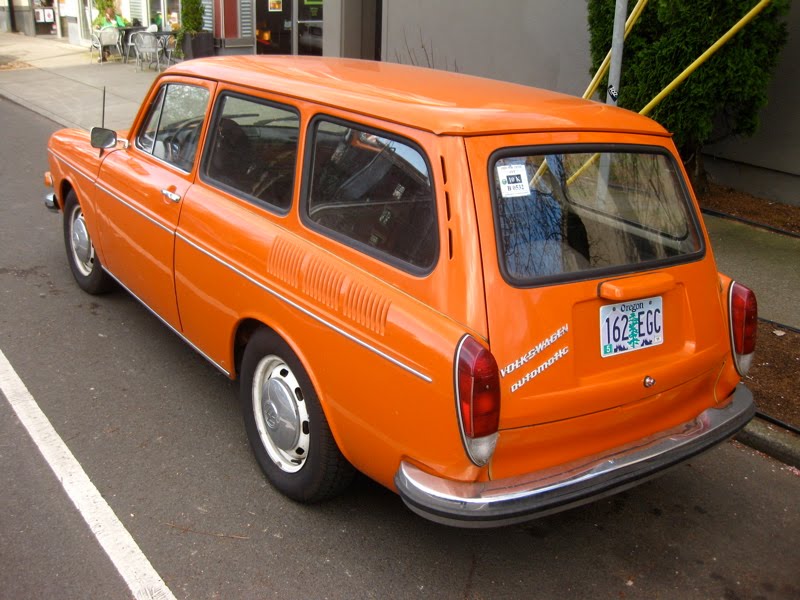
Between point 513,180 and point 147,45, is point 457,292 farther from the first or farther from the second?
point 147,45

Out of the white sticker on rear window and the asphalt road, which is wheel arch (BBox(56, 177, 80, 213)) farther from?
the white sticker on rear window

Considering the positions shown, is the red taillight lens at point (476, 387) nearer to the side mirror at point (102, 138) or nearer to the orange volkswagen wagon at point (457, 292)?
the orange volkswagen wagon at point (457, 292)

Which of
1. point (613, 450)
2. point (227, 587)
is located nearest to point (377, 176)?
point (613, 450)

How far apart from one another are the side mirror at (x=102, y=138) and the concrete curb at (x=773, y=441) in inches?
157

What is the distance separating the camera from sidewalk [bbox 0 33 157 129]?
486 inches

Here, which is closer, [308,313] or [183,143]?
[308,313]

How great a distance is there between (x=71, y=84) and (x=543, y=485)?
14.8 metres

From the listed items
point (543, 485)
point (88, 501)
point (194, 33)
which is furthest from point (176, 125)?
point (194, 33)

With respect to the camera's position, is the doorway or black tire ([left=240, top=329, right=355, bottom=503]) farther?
the doorway

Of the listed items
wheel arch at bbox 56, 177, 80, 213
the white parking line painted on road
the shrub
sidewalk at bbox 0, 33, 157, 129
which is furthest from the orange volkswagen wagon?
sidewalk at bbox 0, 33, 157, 129

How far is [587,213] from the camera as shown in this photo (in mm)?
3143

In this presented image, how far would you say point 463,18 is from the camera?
1011 centimetres

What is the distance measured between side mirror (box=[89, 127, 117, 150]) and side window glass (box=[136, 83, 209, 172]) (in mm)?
200

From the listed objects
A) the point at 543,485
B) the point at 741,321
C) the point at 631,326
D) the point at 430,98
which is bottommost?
the point at 543,485
